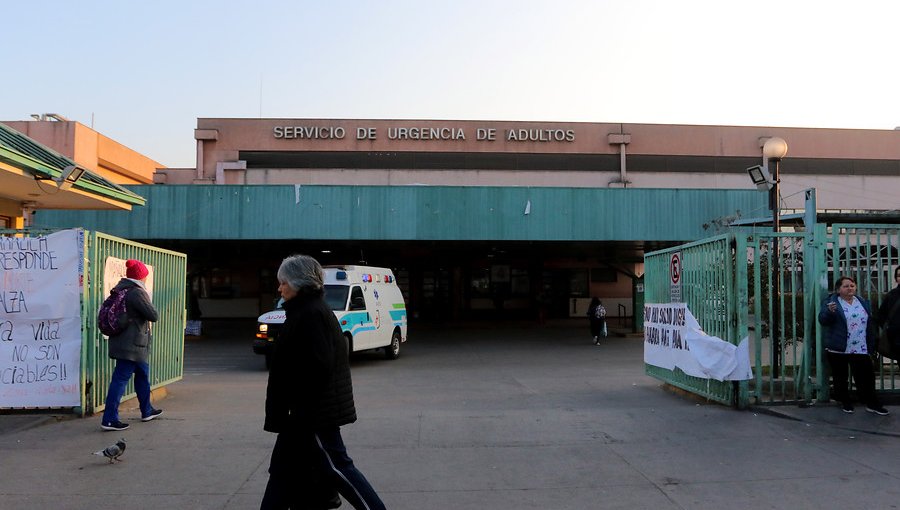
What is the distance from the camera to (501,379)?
12.8 meters

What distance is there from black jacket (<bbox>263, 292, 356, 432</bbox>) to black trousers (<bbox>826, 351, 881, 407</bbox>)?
6.61 metres

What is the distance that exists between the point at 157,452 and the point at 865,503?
600 cm

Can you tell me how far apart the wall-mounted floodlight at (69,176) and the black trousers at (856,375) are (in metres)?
10.2

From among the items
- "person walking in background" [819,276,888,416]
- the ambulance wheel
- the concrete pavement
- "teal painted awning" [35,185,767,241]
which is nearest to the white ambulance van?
the ambulance wheel

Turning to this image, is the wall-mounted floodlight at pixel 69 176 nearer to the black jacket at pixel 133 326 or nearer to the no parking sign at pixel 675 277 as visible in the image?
the black jacket at pixel 133 326

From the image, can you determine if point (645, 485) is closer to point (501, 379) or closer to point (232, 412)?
point (232, 412)

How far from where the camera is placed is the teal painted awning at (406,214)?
1962 cm

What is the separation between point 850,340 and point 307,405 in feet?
22.1

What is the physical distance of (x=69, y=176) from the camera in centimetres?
957

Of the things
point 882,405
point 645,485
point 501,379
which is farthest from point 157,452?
point 882,405

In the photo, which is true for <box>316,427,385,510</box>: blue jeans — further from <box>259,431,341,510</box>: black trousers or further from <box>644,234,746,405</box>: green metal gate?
<box>644,234,746,405</box>: green metal gate

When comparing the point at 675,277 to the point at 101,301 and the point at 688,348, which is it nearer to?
the point at 688,348

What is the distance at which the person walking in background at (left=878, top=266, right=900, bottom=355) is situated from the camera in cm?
780

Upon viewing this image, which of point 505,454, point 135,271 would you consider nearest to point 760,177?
point 505,454
